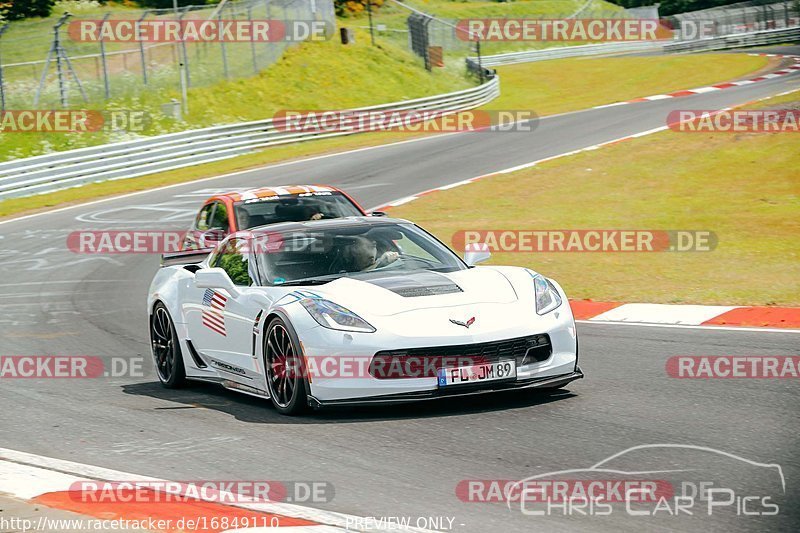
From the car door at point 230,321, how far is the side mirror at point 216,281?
0.13ft

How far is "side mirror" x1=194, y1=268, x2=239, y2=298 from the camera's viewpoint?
828 cm

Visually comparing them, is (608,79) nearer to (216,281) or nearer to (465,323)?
(216,281)

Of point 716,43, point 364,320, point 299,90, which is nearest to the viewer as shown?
point 364,320

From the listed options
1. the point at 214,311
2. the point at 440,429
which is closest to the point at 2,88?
the point at 214,311

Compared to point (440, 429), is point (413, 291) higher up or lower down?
higher up

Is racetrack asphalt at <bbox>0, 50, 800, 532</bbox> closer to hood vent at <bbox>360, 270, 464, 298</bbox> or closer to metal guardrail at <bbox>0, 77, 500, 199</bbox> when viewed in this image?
hood vent at <bbox>360, 270, 464, 298</bbox>

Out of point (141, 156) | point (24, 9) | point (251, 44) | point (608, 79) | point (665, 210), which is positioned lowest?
point (608, 79)

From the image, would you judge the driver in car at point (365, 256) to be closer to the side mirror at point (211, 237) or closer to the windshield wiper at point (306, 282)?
the windshield wiper at point (306, 282)

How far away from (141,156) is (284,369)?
931 inches

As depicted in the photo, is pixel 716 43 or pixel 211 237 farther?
pixel 716 43

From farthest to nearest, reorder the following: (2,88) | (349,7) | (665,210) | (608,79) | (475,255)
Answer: (349,7), (608,79), (2,88), (665,210), (475,255)

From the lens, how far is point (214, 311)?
859cm

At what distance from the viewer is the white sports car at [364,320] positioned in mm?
7066

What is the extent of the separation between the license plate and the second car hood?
46 cm
